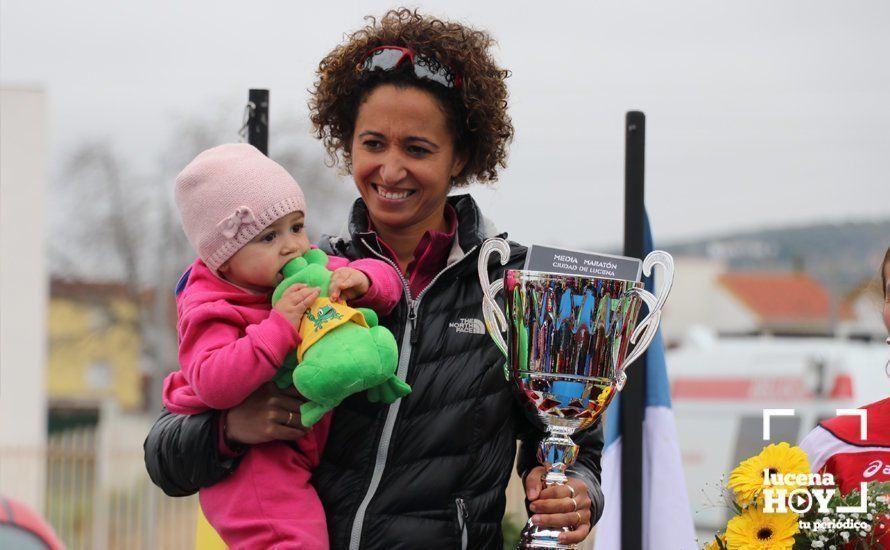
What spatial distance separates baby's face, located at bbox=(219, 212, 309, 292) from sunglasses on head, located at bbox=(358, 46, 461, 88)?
0.33 m

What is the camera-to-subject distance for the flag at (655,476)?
133 inches

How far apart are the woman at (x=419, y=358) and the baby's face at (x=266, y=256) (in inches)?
6.8

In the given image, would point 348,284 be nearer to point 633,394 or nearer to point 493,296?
point 493,296

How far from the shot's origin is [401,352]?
7.36 ft

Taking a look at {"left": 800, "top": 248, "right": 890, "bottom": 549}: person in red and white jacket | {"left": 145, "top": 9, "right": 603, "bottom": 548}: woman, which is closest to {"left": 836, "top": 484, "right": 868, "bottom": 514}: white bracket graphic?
{"left": 800, "top": 248, "right": 890, "bottom": 549}: person in red and white jacket

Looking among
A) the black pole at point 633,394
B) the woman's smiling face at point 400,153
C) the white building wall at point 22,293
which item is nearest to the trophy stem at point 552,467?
the woman's smiling face at point 400,153

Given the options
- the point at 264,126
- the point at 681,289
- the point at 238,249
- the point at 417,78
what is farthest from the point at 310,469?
the point at 681,289

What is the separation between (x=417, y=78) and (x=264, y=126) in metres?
1.06

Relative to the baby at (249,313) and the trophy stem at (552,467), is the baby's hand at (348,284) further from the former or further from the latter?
the trophy stem at (552,467)

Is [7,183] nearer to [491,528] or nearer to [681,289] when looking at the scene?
[491,528]

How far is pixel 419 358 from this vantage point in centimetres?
225

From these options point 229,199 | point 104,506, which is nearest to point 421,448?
point 229,199

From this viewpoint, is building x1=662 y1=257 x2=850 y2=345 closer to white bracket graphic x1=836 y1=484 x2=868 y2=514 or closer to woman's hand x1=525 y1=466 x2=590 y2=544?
white bracket graphic x1=836 y1=484 x2=868 y2=514

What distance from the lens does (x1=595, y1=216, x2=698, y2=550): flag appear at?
11.1ft
